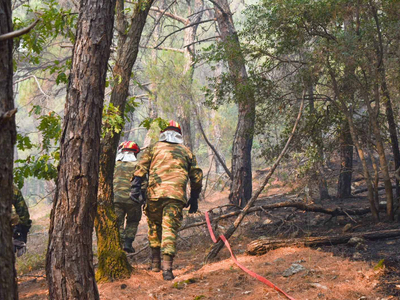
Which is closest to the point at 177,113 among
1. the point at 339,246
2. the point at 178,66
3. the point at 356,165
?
the point at 178,66

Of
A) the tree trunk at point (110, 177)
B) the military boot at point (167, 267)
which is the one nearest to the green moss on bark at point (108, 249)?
the tree trunk at point (110, 177)

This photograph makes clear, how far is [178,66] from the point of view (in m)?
13.4

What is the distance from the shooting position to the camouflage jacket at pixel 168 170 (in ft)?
18.9

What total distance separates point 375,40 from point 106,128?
14.6ft

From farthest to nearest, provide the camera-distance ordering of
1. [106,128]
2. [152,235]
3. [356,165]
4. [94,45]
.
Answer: [356,165] < [152,235] < [106,128] < [94,45]

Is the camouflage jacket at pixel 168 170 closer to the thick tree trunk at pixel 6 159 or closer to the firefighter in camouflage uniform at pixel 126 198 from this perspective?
the firefighter in camouflage uniform at pixel 126 198

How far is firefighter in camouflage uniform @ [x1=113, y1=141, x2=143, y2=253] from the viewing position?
7391mm

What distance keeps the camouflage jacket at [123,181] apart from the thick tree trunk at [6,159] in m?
5.59

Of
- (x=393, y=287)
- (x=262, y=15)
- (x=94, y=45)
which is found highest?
(x=262, y=15)

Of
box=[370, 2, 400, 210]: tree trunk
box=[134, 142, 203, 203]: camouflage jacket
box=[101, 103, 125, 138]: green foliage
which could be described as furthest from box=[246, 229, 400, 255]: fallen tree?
box=[101, 103, 125, 138]: green foliage

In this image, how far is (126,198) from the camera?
7.40 meters

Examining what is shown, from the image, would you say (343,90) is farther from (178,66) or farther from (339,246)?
(178,66)

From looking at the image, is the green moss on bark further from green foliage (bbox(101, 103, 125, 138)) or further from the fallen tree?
the fallen tree

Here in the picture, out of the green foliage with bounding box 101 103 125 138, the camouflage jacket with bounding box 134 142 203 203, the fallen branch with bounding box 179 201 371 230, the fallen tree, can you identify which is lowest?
the fallen tree
